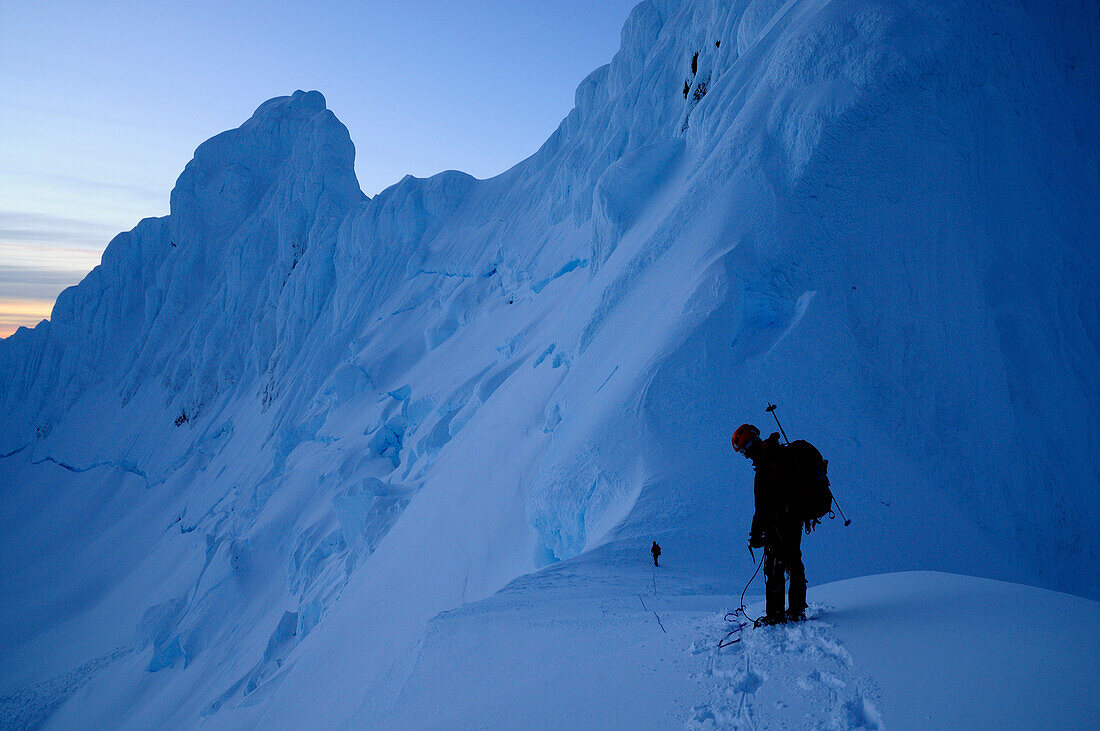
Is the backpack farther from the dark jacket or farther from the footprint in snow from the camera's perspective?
the footprint in snow

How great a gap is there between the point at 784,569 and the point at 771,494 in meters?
0.46

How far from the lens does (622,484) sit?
26.6 ft

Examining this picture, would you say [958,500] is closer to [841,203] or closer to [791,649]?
[841,203]

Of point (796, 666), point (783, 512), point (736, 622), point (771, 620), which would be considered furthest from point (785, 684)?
point (783, 512)

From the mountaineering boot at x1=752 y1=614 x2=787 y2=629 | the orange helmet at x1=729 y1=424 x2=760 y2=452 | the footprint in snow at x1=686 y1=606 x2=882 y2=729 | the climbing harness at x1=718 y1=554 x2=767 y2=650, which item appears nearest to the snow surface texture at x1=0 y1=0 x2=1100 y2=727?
the footprint in snow at x1=686 y1=606 x2=882 y2=729

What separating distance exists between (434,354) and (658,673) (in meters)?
27.4

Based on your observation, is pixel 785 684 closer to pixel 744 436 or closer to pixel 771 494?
pixel 771 494

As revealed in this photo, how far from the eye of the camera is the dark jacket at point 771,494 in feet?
12.5

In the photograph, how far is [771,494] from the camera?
3844mm

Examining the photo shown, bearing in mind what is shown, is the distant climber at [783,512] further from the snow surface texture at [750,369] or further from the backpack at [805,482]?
the snow surface texture at [750,369]

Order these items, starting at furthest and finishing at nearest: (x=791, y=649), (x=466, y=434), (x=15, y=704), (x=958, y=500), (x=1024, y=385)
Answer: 1. (x=15, y=704)
2. (x=466, y=434)
3. (x=1024, y=385)
4. (x=958, y=500)
5. (x=791, y=649)

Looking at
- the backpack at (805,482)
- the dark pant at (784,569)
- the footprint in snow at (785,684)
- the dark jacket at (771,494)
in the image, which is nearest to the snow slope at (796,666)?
the footprint in snow at (785,684)

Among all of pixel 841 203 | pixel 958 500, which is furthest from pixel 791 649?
pixel 841 203

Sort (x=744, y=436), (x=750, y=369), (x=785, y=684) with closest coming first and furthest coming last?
1. (x=785, y=684)
2. (x=744, y=436)
3. (x=750, y=369)
